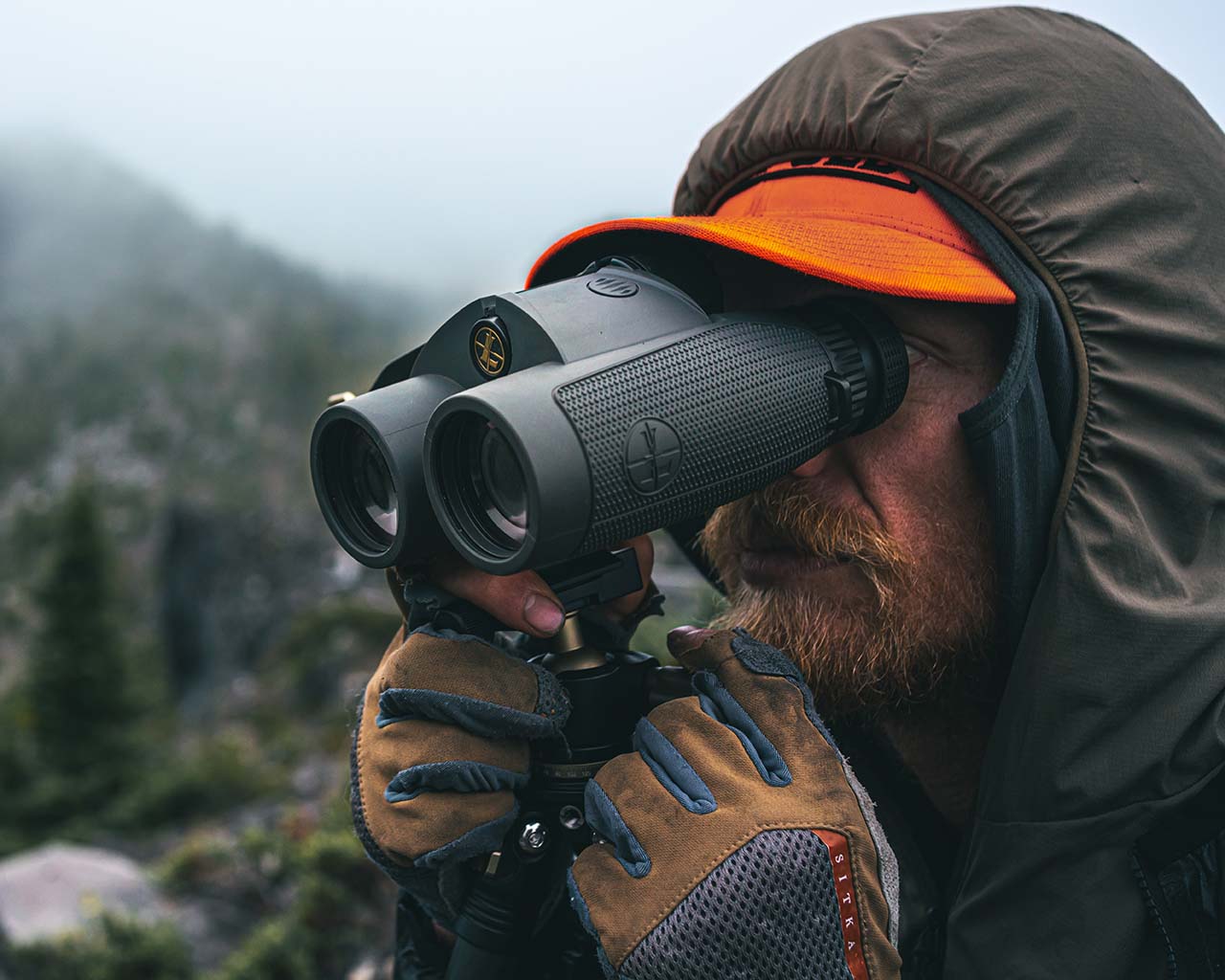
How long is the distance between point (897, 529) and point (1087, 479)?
0.96ft

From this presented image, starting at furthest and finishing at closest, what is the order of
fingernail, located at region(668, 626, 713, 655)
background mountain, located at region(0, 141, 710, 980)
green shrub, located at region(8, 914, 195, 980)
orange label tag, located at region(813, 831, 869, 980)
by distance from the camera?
background mountain, located at region(0, 141, 710, 980)
green shrub, located at region(8, 914, 195, 980)
fingernail, located at region(668, 626, 713, 655)
orange label tag, located at region(813, 831, 869, 980)

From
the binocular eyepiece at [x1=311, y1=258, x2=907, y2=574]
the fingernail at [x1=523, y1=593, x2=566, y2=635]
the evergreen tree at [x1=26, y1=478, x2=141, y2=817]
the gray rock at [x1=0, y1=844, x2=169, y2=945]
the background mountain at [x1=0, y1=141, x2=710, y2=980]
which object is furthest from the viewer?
the evergreen tree at [x1=26, y1=478, x2=141, y2=817]

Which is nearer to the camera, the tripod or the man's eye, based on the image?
the tripod

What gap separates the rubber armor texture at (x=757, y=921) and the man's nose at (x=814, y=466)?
622 mm

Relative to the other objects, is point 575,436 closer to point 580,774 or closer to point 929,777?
point 580,774

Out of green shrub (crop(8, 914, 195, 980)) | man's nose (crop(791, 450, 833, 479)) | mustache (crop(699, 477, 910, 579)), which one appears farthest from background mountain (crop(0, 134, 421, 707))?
man's nose (crop(791, 450, 833, 479))

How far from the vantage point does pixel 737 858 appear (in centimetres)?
129

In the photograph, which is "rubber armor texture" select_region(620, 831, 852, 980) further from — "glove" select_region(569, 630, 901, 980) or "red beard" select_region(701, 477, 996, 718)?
"red beard" select_region(701, 477, 996, 718)

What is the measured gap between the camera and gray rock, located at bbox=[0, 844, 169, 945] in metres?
6.29

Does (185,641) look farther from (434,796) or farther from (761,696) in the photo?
(761,696)

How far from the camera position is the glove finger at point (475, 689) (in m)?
1.44

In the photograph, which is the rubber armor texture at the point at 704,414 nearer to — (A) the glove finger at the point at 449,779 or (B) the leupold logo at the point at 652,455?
(B) the leupold logo at the point at 652,455

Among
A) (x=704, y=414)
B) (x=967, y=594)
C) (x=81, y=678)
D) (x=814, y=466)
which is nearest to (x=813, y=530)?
(x=814, y=466)

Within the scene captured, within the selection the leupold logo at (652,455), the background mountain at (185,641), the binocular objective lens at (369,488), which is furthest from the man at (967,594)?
the background mountain at (185,641)
